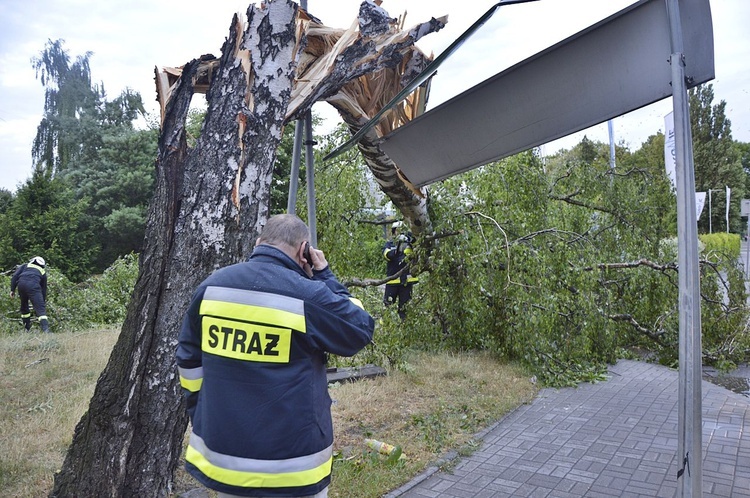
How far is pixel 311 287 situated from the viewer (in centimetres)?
216

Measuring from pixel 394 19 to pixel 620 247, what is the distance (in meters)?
5.38

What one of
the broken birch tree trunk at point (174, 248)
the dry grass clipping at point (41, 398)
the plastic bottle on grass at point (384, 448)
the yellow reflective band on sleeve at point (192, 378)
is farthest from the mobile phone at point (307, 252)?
the dry grass clipping at point (41, 398)

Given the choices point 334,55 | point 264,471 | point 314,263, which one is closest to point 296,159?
point 334,55

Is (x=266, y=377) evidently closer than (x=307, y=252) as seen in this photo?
Yes

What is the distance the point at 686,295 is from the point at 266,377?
181cm

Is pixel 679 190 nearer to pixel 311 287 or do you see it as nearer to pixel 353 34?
pixel 311 287

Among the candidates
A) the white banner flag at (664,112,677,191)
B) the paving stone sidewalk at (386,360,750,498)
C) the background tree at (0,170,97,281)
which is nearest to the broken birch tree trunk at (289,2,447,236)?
the paving stone sidewalk at (386,360,750,498)

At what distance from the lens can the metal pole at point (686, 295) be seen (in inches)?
96.3

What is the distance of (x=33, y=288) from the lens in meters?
10.1

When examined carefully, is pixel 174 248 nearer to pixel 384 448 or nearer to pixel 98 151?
pixel 384 448

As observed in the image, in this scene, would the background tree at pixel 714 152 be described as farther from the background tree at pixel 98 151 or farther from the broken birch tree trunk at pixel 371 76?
the broken birch tree trunk at pixel 371 76

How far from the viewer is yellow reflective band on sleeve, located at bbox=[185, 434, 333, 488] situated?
2.04m

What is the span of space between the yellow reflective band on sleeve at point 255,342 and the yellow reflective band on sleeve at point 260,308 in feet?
0.08

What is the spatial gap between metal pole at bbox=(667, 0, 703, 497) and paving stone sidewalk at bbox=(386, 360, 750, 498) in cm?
142
